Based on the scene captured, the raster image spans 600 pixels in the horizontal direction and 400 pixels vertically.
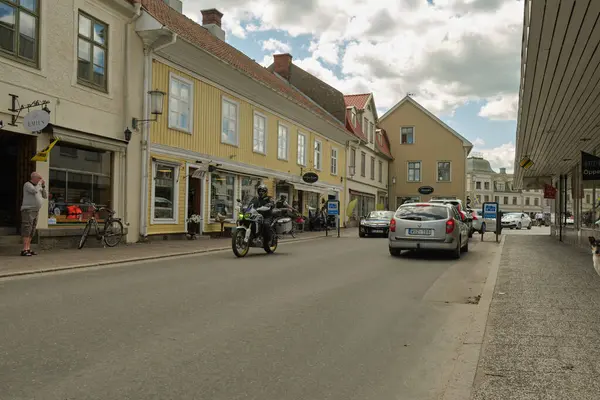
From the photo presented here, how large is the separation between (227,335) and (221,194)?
1533 centimetres

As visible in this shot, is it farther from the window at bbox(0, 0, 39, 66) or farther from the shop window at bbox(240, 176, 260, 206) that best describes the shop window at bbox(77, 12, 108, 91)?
the shop window at bbox(240, 176, 260, 206)

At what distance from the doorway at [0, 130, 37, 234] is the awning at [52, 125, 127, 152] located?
603mm

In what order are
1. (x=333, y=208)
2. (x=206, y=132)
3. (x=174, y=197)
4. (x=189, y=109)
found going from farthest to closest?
(x=333, y=208)
(x=206, y=132)
(x=189, y=109)
(x=174, y=197)

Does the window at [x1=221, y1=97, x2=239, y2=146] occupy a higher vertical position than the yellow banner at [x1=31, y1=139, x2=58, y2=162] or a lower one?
higher

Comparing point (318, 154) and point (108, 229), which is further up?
point (318, 154)

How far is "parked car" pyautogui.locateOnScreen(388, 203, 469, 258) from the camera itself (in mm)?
13016

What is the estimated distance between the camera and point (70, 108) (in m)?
13.1

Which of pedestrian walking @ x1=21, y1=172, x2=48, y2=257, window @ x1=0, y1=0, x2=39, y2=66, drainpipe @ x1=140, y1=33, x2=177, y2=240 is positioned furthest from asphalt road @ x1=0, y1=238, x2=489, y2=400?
drainpipe @ x1=140, y1=33, x2=177, y2=240

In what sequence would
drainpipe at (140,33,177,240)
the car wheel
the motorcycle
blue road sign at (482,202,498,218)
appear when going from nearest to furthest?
the motorcycle → the car wheel → drainpipe at (140,33,177,240) → blue road sign at (482,202,498,218)

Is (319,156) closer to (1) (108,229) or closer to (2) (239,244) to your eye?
(1) (108,229)

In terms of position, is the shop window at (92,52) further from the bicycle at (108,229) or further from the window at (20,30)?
the bicycle at (108,229)

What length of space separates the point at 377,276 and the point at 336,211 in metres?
14.4

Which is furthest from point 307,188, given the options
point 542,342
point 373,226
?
point 542,342

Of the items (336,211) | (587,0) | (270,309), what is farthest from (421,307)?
(336,211)
